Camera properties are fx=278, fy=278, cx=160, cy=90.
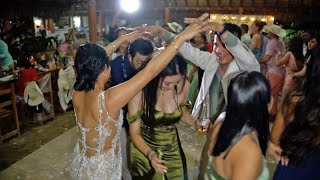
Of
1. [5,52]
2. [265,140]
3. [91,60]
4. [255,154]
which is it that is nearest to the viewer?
[255,154]

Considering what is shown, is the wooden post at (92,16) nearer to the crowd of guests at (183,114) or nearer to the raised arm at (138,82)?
the crowd of guests at (183,114)

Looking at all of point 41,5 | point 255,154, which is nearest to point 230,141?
point 255,154

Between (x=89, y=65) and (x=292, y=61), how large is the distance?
166 inches

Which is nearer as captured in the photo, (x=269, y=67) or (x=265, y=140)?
(x=265, y=140)

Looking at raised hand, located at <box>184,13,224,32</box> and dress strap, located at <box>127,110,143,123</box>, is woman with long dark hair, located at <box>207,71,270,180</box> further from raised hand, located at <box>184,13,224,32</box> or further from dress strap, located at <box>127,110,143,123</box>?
dress strap, located at <box>127,110,143,123</box>

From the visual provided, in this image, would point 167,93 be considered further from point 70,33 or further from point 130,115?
point 70,33

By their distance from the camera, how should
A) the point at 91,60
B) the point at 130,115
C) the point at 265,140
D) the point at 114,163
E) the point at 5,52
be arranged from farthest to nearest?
the point at 5,52 → the point at 130,115 → the point at 114,163 → the point at 91,60 → the point at 265,140

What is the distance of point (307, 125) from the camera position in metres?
1.96

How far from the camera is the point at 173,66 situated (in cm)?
218

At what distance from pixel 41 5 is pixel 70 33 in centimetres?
241

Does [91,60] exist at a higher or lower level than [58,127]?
higher

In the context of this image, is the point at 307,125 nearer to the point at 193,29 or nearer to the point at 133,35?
the point at 193,29

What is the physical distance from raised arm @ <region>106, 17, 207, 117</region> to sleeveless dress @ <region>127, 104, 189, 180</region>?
48cm

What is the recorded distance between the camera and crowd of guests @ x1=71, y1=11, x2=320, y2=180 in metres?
1.51
